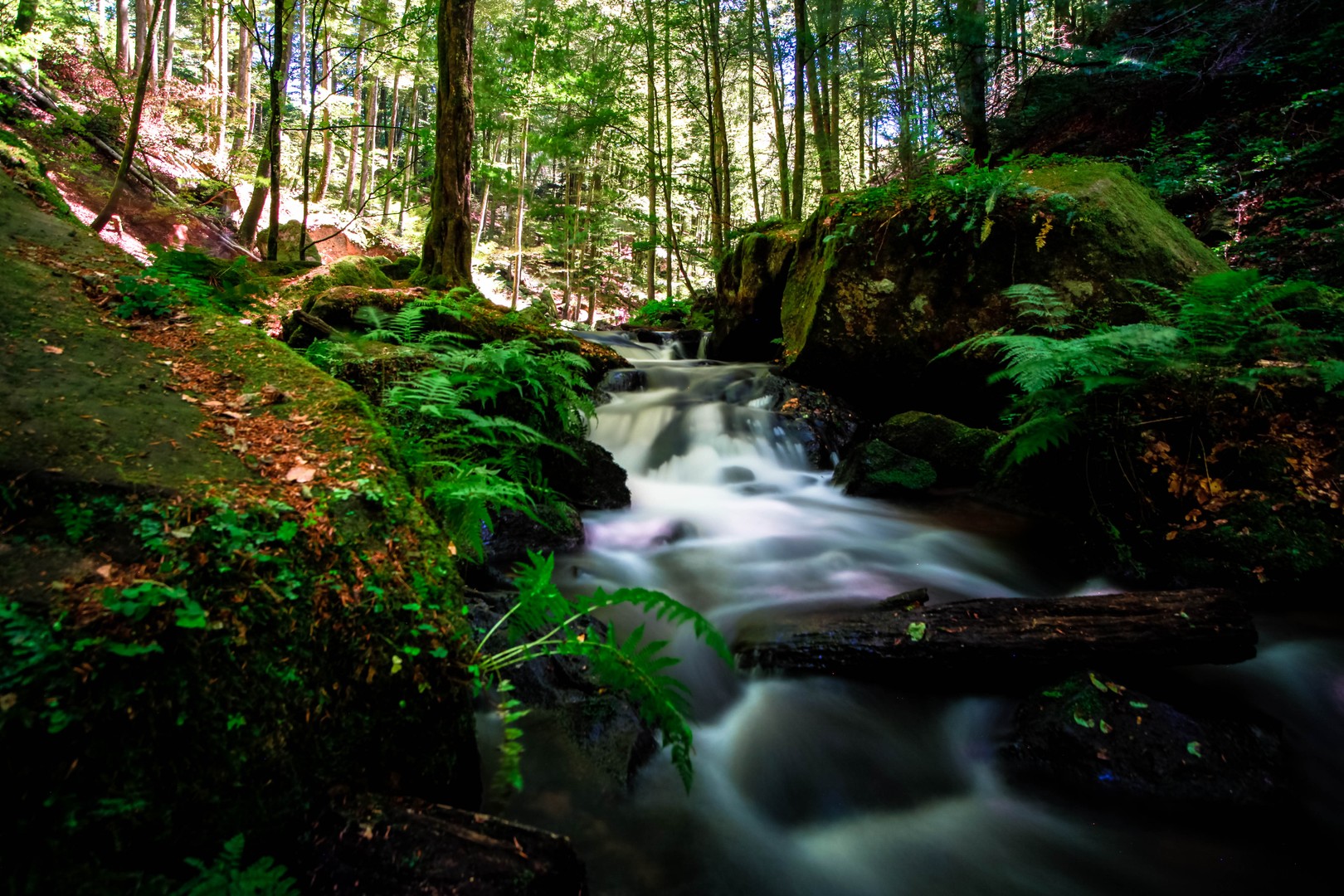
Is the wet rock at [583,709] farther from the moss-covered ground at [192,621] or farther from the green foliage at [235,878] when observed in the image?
the green foliage at [235,878]

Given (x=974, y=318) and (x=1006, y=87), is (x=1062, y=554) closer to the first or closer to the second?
(x=974, y=318)

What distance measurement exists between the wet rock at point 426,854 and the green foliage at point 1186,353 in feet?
13.8

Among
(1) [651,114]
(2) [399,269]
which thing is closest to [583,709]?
(2) [399,269]

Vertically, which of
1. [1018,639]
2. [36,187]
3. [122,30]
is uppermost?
[122,30]

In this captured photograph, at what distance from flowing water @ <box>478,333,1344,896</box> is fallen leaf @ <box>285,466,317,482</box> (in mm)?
1434

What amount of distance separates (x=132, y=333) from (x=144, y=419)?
952mm

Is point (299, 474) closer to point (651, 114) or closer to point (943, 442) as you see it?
point (943, 442)

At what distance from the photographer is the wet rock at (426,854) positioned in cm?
137

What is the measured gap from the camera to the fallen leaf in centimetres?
190

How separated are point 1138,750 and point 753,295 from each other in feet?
30.5

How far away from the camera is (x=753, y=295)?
10.9 metres

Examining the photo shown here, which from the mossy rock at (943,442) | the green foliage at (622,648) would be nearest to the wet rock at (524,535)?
the green foliage at (622,648)

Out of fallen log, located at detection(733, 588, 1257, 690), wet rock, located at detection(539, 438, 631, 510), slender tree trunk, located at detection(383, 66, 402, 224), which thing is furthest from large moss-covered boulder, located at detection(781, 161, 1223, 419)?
slender tree trunk, located at detection(383, 66, 402, 224)

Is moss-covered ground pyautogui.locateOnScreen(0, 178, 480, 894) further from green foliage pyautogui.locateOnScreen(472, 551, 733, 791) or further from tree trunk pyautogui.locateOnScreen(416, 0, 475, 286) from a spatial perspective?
tree trunk pyautogui.locateOnScreen(416, 0, 475, 286)
